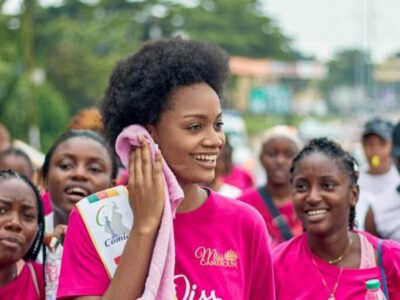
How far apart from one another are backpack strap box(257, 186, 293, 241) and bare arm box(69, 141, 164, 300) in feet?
10.8

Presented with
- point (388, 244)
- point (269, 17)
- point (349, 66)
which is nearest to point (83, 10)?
point (269, 17)

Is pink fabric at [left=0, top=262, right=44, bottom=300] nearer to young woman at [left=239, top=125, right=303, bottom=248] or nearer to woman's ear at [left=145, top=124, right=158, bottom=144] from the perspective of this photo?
woman's ear at [left=145, top=124, right=158, bottom=144]

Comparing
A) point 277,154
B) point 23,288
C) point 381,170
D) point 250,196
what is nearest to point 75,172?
point 23,288

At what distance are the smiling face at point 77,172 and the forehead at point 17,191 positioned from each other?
0.47m

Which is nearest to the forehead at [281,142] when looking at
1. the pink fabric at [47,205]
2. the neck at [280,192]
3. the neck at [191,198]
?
the neck at [280,192]

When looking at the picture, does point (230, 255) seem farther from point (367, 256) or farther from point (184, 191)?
point (367, 256)

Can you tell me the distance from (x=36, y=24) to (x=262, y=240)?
131ft

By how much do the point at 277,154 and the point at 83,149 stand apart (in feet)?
10.5

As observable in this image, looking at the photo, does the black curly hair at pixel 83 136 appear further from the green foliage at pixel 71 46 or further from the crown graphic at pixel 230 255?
the green foliage at pixel 71 46

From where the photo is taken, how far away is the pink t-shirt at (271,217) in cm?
661

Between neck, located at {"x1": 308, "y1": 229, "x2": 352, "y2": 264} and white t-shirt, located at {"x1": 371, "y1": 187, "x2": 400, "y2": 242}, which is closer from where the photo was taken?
neck, located at {"x1": 308, "y1": 229, "x2": 352, "y2": 264}

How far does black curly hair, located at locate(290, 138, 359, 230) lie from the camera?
498 cm

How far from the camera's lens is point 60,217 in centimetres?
502

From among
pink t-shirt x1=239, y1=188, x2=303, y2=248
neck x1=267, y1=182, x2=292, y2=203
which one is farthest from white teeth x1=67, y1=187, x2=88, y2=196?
neck x1=267, y1=182, x2=292, y2=203
